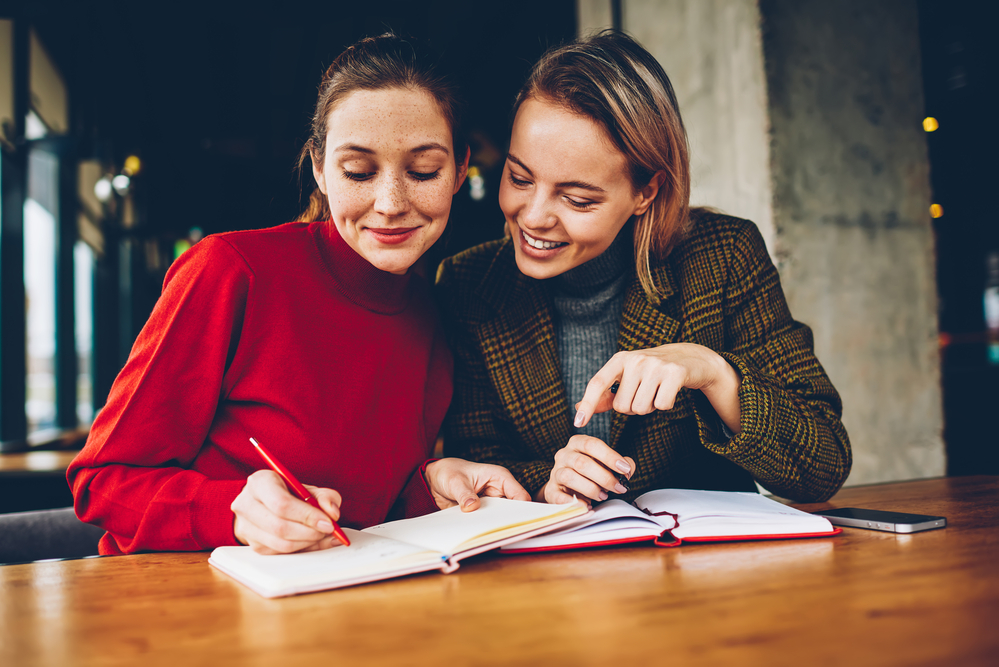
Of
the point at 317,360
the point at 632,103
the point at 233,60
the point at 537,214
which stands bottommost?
the point at 317,360

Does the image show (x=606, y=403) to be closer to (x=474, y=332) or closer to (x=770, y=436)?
(x=770, y=436)

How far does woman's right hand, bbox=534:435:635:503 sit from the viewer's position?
1.00 metres

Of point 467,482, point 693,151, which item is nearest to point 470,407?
point 467,482

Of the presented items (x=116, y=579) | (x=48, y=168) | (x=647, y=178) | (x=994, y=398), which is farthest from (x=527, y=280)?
(x=48, y=168)

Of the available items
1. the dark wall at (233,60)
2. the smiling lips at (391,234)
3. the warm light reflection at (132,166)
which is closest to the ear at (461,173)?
the smiling lips at (391,234)

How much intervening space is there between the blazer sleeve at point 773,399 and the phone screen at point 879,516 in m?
0.09

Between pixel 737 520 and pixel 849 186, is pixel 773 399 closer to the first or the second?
pixel 737 520

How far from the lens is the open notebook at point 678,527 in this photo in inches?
35.6

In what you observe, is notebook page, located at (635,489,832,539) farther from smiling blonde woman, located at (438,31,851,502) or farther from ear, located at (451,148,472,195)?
ear, located at (451,148,472,195)

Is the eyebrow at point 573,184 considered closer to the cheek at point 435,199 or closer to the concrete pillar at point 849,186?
the cheek at point 435,199

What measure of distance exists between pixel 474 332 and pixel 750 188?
136 cm

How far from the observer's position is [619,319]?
4.92 ft

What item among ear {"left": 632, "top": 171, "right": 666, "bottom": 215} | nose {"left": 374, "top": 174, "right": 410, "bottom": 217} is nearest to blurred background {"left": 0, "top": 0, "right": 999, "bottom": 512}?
nose {"left": 374, "top": 174, "right": 410, "bottom": 217}

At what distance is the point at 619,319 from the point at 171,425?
3.03 feet
